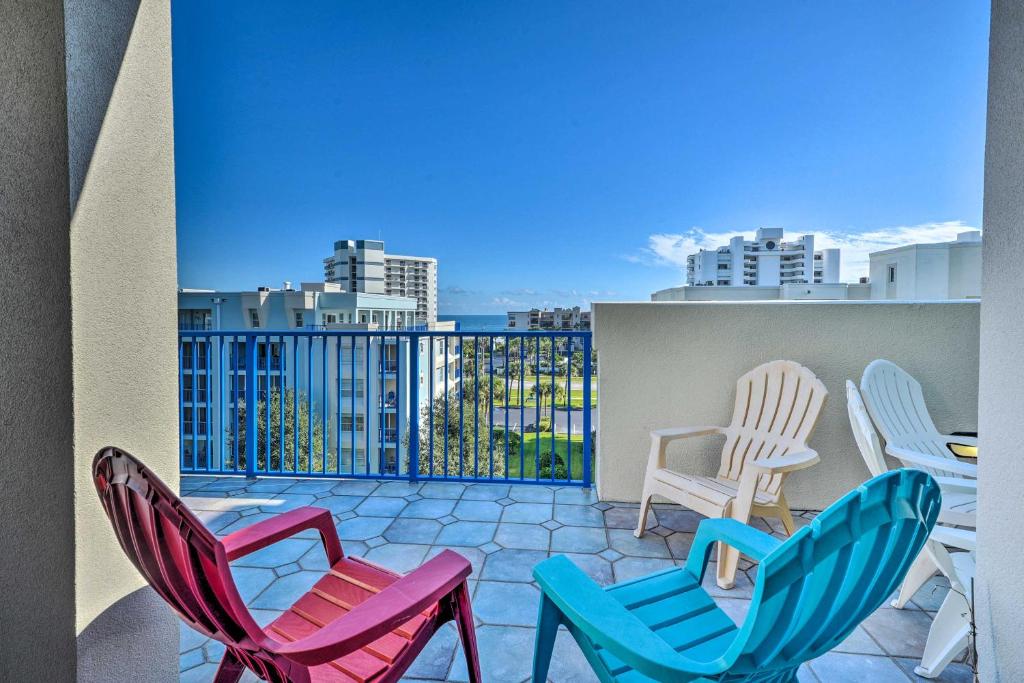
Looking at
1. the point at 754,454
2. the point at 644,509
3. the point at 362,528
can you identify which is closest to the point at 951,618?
the point at 754,454

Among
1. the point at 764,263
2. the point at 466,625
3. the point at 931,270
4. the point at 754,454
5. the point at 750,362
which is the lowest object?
the point at 466,625

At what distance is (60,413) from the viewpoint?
110 cm

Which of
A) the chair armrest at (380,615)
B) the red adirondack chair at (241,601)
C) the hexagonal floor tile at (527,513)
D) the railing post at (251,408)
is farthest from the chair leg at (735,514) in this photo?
the railing post at (251,408)

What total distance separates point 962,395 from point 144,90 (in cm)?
450

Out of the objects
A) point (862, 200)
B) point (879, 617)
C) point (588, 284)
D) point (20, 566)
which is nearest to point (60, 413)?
point (20, 566)

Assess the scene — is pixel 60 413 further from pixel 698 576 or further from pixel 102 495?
pixel 698 576

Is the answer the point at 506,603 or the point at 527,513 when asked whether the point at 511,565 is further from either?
the point at 527,513

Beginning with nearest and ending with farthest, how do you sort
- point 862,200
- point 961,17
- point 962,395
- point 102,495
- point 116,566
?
point 102,495 < point 116,566 < point 962,395 < point 961,17 < point 862,200

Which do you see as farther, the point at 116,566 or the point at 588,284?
the point at 588,284

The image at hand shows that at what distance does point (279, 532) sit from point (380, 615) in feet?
2.06

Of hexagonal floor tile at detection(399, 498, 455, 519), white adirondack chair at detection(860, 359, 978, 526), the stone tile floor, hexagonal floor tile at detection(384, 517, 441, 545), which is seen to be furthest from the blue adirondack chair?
hexagonal floor tile at detection(399, 498, 455, 519)

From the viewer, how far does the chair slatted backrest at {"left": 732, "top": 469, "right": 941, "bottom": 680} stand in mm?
817

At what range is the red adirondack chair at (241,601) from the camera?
0.94m

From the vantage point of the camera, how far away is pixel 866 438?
2131mm
